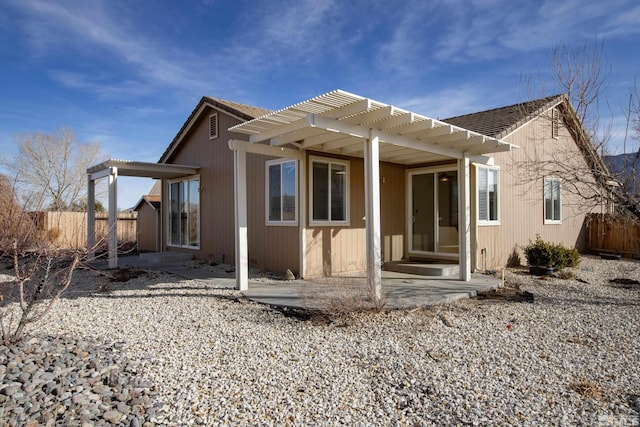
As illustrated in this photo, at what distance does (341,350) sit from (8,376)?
2974 millimetres

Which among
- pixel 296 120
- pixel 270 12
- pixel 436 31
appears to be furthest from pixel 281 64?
pixel 296 120

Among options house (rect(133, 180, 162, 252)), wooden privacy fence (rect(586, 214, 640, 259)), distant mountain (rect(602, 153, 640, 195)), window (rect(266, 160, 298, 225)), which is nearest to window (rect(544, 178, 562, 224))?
wooden privacy fence (rect(586, 214, 640, 259))

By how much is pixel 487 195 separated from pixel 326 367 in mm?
7744

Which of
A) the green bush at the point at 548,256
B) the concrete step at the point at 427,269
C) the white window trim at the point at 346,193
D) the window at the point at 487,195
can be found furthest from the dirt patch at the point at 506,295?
the white window trim at the point at 346,193

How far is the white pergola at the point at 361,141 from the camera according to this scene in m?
5.47

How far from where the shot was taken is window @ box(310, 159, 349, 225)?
27.5ft

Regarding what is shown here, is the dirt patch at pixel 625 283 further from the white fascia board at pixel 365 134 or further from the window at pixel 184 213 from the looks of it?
the window at pixel 184 213

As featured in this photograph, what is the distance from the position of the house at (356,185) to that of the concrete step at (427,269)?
43cm

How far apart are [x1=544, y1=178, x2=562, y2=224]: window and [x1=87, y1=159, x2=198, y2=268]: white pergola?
1080cm

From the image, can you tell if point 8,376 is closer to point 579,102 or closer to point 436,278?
point 436,278

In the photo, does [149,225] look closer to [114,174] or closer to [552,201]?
[114,174]

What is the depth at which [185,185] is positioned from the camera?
12406mm

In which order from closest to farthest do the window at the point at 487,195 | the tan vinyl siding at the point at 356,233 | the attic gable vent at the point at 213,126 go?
1. the tan vinyl siding at the point at 356,233
2. the window at the point at 487,195
3. the attic gable vent at the point at 213,126

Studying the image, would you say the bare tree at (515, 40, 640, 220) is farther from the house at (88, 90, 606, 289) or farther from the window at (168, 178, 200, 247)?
the window at (168, 178, 200, 247)
